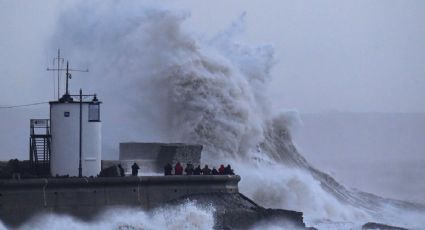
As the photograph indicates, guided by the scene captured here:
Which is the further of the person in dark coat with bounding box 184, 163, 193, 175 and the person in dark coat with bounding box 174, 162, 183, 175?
the person in dark coat with bounding box 184, 163, 193, 175

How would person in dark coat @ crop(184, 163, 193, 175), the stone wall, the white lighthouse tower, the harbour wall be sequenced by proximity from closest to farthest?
the harbour wall → the white lighthouse tower → person in dark coat @ crop(184, 163, 193, 175) → the stone wall

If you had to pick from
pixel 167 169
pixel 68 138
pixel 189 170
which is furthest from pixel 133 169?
pixel 68 138

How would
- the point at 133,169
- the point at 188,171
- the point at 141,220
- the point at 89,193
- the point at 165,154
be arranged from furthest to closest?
the point at 165,154
the point at 188,171
the point at 133,169
the point at 141,220
the point at 89,193

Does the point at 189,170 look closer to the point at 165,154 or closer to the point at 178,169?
the point at 178,169

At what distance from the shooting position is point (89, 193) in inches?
1134

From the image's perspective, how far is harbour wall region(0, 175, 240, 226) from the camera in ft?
91.8

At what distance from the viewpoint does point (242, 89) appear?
40.6m

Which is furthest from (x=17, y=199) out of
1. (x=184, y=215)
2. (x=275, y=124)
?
(x=275, y=124)

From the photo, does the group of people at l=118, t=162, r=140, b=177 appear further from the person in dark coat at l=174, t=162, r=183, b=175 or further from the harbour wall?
the person in dark coat at l=174, t=162, r=183, b=175

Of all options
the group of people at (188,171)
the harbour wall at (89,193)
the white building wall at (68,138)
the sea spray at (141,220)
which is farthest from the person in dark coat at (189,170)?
the white building wall at (68,138)

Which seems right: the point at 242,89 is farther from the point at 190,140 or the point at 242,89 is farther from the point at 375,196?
the point at 375,196

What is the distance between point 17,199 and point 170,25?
13421 millimetres

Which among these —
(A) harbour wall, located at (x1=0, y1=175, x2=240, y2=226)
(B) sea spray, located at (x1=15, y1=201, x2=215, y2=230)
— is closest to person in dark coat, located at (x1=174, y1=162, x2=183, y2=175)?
(A) harbour wall, located at (x1=0, y1=175, x2=240, y2=226)

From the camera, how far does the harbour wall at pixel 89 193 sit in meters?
28.0
